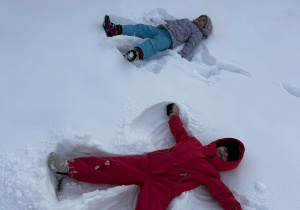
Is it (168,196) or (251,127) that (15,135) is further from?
(251,127)

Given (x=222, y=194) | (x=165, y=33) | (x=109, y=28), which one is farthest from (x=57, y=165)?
(x=165, y=33)

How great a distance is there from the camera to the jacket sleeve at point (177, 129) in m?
2.18

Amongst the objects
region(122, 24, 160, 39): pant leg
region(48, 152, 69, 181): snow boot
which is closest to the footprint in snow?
region(122, 24, 160, 39): pant leg

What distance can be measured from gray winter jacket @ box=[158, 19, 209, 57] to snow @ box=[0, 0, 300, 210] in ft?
0.38

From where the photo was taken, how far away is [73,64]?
7.84 feet

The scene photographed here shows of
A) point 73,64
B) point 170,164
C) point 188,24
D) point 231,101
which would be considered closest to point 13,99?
point 73,64

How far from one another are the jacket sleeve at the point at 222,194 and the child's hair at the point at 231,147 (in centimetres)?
24

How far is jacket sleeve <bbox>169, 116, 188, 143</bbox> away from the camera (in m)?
2.18

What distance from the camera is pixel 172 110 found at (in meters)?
2.26

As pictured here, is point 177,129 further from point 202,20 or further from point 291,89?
point 202,20

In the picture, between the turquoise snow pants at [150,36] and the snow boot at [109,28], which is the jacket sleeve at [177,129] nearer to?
the turquoise snow pants at [150,36]

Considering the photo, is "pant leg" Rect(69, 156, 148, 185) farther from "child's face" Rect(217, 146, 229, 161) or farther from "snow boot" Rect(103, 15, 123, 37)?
"snow boot" Rect(103, 15, 123, 37)

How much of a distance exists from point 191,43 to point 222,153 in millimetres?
1428

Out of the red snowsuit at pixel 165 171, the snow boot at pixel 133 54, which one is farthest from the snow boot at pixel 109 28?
the red snowsuit at pixel 165 171
